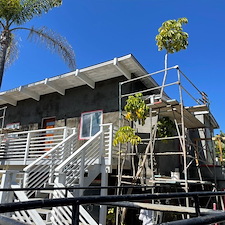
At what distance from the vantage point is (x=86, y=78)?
9.36 meters

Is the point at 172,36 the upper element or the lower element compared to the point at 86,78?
upper

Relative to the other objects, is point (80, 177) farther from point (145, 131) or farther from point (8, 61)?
point (8, 61)

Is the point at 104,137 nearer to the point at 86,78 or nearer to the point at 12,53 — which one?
the point at 86,78

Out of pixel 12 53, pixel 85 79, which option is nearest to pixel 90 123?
pixel 85 79

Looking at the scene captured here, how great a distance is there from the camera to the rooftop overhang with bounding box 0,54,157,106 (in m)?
8.37

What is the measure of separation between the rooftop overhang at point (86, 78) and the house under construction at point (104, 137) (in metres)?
0.04

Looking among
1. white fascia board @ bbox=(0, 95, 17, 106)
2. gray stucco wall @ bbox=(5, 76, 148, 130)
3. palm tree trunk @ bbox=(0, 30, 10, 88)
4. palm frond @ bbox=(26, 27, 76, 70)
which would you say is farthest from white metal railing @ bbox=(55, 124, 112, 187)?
white fascia board @ bbox=(0, 95, 17, 106)

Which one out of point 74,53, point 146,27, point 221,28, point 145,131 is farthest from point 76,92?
point 221,28

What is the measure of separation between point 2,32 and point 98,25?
5.45 m

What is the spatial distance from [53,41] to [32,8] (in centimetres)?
205

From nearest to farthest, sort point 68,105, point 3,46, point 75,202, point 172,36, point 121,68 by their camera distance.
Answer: point 75,202
point 121,68
point 172,36
point 68,105
point 3,46

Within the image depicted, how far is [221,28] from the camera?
36.1 feet

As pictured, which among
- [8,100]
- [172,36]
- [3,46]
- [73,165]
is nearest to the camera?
[73,165]

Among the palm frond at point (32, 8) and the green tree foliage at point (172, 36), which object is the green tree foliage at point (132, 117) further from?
the palm frond at point (32, 8)
